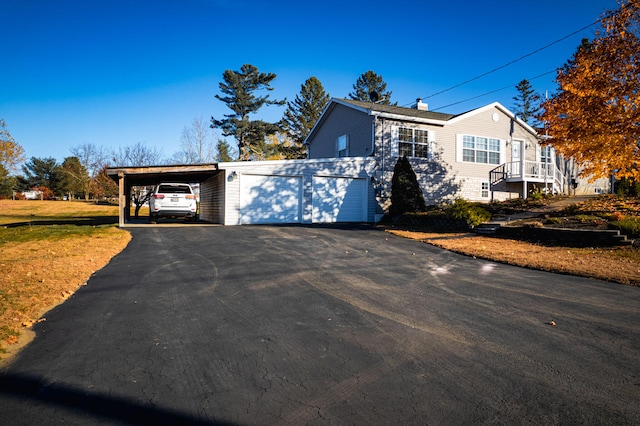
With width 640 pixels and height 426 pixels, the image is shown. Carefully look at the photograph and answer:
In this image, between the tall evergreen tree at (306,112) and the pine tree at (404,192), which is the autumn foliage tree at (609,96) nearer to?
the pine tree at (404,192)

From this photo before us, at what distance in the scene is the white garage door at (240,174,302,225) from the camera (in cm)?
1577

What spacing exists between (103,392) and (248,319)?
1718 millimetres

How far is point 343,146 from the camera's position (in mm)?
20625

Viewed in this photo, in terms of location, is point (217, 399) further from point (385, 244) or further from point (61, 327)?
point (385, 244)

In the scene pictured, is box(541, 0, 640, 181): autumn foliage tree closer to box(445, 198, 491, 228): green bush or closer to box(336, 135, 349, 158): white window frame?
box(445, 198, 491, 228): green bush

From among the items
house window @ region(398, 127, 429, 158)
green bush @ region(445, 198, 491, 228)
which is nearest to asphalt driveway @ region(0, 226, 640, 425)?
green bush @ region(445, 198, 491, 228)

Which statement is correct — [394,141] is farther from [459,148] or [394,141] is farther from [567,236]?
[567,236]

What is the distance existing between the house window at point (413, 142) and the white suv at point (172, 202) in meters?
11.1

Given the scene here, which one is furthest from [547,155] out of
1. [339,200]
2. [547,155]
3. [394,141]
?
[339,200]

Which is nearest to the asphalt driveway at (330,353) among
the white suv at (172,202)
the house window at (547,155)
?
the white suv at (172,202)

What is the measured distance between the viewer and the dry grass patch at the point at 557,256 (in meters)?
6.60

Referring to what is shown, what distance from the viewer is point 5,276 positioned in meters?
5.53

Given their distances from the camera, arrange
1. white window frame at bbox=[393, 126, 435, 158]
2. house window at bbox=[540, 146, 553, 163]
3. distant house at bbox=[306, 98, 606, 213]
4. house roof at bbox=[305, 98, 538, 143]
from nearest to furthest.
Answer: house roof at bbox=[305, 98, 538, 143] < distant house at bbox=[306, 98, 606, 213] < white window frame at bbox=[393, 126, 435, 158] < house window at bbox=[540, 146, 553, 163]

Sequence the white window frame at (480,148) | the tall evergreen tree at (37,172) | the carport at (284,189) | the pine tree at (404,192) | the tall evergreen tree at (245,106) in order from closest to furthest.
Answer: the carport at (284,189), the pine tree at (404,192), the white window frame at (480,148), the tall evergreen tree at (245,106), the tall evergreen tree at (37,172)
